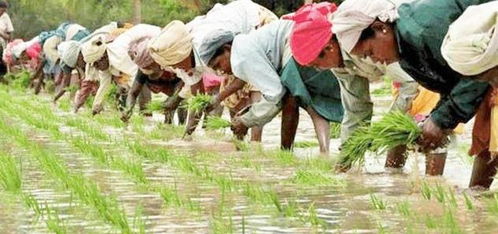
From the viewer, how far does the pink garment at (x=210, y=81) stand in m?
9.48

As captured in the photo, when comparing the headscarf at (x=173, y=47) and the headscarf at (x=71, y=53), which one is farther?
the headscarf at (x=71, y=53)

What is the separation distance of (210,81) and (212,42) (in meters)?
2.03

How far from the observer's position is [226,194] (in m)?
4.79

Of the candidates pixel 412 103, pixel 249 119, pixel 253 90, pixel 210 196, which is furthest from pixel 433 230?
pixel 253 90

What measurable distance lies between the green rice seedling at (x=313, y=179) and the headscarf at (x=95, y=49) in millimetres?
6861

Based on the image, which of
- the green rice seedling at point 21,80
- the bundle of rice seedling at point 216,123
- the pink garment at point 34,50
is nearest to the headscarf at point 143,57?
the bundle of rice seedling at point 216,123

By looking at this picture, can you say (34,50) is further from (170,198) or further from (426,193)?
(426,193)

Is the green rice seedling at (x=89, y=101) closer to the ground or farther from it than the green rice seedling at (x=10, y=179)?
closer to the ground

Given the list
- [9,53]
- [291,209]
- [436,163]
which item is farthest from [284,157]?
[9,53]

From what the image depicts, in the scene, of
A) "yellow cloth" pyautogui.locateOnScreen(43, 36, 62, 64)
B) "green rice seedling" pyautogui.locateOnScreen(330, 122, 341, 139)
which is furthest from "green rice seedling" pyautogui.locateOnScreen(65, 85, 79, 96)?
"green rice seedling" pyautogui.locateOnScreen(330, 122, 341, 139)

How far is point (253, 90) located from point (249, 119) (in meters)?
1.10

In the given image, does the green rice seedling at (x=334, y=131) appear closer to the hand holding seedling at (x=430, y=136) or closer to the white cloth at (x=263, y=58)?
the white cloth at (x=263, y=58)

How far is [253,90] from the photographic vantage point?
8.58 m

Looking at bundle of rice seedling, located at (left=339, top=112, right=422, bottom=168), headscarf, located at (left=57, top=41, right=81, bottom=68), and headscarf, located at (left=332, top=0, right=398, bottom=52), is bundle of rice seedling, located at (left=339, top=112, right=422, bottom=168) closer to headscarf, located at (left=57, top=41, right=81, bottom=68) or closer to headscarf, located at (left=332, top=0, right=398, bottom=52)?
headscarf, located at (left=332, top=0, right=398, bottom=52)
